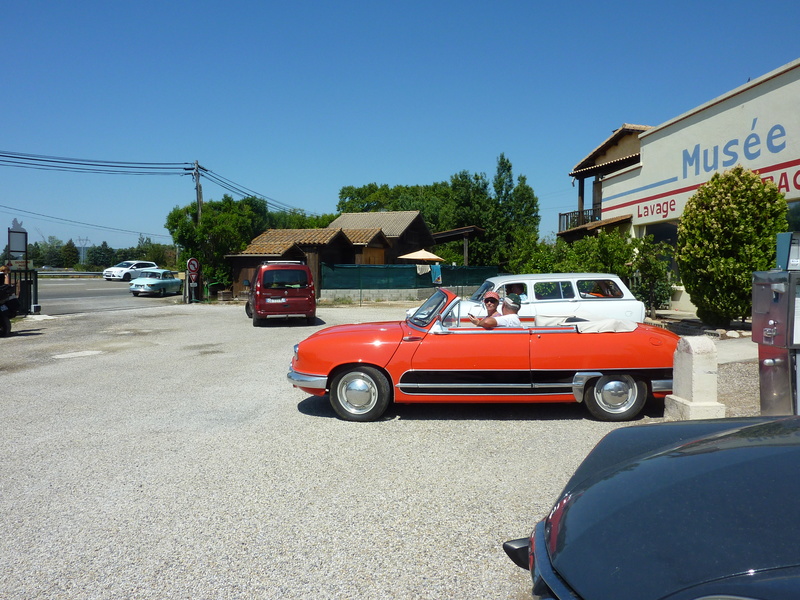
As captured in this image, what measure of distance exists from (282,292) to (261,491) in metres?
13.4

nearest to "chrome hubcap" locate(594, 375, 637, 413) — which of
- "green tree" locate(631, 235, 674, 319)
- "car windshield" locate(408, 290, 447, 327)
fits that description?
"car windshield" locate(408, 290, 447, 327)

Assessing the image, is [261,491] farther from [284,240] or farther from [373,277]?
[284,240]

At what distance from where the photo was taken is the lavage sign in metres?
13.5

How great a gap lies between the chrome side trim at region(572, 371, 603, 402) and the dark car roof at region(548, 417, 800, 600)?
3899 millimetres

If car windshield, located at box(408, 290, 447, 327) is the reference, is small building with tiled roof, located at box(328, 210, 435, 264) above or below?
above

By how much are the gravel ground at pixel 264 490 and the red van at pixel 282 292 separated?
8.46 meters

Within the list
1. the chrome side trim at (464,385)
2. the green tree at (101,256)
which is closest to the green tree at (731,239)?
the chrome side trim at (464,385)

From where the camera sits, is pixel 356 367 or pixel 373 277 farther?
pixel 373 277

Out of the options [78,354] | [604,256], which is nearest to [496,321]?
[78,354]

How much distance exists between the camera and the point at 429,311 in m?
7.01

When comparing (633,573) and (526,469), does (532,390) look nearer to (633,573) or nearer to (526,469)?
(526,469)

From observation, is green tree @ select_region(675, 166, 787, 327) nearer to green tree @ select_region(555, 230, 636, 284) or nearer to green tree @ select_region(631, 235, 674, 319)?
green tree @ select_region(631, 235, 674, 319)

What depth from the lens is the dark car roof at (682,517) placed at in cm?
176

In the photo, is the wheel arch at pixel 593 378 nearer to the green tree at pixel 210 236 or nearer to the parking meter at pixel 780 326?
the parking meter at pixel 780 326
